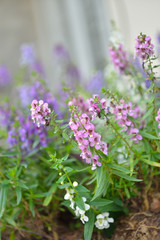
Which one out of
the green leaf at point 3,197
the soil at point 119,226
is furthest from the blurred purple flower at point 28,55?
the green leaf at point 3,197

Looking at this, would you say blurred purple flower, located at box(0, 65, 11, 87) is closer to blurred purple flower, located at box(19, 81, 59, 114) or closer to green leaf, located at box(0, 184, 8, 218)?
blurred purple flower, located at box(19, 81, 59, 114)

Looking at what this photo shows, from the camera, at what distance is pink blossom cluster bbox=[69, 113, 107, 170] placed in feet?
3.87

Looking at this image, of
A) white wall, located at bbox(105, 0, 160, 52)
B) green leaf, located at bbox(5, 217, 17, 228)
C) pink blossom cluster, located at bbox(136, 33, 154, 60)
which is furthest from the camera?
white wall, located at bbox(105, 0, 160, 52)

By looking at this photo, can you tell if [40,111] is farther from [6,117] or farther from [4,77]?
[4,77]

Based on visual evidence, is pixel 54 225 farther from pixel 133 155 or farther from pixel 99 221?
pixel 133 155

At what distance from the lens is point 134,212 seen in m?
1.53

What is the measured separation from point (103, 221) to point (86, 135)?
1.54ft

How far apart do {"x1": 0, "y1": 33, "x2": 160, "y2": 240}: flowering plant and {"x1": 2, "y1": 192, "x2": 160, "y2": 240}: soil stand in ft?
0.15

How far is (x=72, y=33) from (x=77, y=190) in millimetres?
4762

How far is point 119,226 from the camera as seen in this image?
149 centimetres

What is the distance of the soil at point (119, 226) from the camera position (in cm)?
136

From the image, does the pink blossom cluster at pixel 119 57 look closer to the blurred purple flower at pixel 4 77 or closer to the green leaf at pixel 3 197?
the green leaf at pixel 3 197

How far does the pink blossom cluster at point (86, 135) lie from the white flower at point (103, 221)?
1.03 feet

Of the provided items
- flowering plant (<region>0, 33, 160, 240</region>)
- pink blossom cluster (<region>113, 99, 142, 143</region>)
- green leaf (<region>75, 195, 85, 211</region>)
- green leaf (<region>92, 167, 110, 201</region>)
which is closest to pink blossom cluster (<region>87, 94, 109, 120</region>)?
flowering plant (<region>0, 33, 160, 240</region>)
